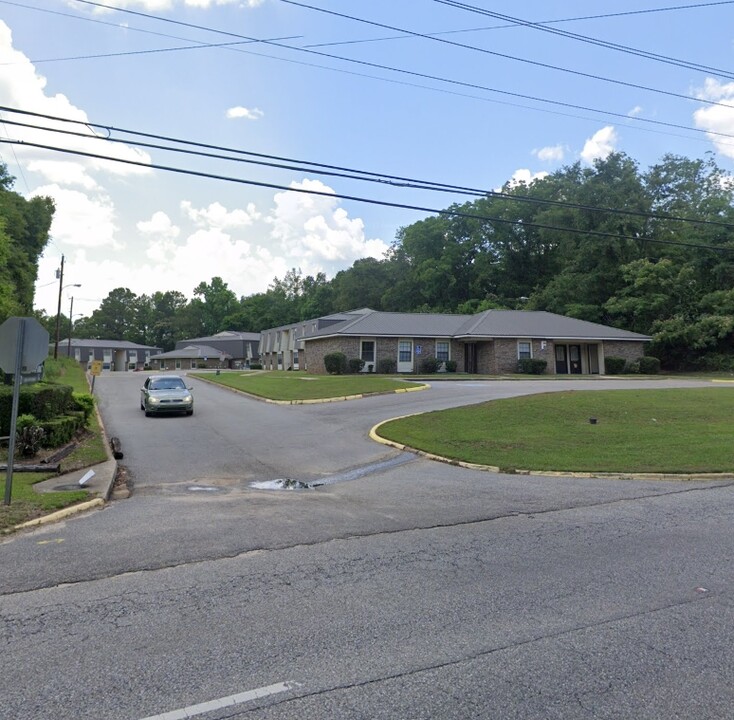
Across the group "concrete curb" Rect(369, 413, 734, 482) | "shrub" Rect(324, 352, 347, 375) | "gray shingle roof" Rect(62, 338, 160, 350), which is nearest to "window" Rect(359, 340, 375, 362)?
"shrub" Rect(324, 352, 347, 375)

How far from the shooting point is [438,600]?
15.4 feet

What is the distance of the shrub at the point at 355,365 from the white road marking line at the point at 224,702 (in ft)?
121

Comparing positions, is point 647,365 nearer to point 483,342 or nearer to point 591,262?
point 483,342

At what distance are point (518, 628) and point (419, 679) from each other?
3.49ft

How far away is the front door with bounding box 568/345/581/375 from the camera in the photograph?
43281 millimetres

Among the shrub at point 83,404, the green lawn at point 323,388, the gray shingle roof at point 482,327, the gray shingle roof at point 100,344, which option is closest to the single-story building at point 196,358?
the gray shingle roof at point 100,344

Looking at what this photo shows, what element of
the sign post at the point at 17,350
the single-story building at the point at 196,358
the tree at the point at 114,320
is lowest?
the sign post at the point at 17,350

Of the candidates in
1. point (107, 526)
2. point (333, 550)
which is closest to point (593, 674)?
point (333, 550)

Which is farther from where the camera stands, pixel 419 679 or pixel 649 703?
pixel 419 679

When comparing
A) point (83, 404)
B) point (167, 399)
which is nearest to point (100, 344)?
point (167, 399)

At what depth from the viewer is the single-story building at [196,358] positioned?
86.3 m

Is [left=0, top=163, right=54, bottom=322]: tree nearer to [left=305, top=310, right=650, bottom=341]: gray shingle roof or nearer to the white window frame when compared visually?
[left=305, top=310, right=650, bottom=341]: gray shingle roof

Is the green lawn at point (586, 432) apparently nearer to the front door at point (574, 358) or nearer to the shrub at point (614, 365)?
the shrub at point (614, 365)

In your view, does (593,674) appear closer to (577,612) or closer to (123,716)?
(577,612)
